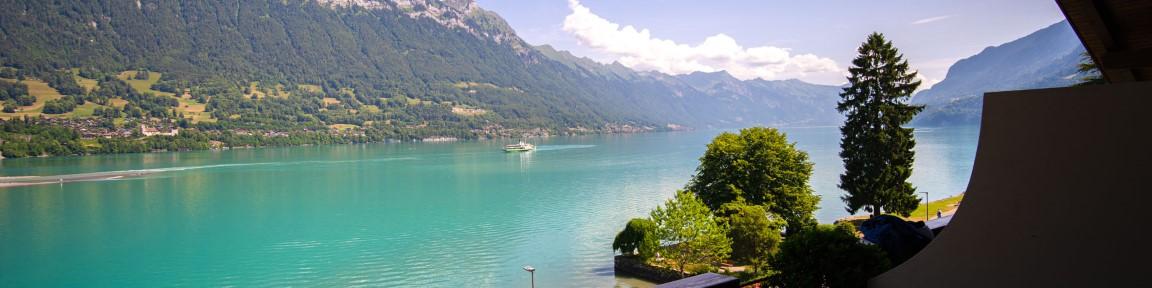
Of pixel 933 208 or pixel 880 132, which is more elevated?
pixel 880 132

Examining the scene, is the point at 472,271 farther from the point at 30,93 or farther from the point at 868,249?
the point at 30,93

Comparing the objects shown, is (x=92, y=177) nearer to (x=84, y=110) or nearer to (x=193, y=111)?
(x=84, y=110)

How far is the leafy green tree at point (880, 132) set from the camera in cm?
2761

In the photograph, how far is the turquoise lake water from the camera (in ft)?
97.8

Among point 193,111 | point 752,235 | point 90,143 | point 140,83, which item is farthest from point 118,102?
point 752,235

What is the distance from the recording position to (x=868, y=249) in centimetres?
813

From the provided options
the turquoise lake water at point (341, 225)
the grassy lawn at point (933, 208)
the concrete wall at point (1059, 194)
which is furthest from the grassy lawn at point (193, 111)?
the concrete wall at point (1059, 194)

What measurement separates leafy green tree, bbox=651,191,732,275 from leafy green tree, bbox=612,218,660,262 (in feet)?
1.99

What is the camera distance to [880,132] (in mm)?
27672

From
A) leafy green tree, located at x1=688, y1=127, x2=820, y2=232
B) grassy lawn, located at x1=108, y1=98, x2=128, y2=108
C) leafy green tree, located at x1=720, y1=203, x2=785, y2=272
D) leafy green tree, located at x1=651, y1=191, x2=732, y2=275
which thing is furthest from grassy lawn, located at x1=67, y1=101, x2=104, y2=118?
leafy green tree, located at x1=720, y1=203, x2=785, y2=272

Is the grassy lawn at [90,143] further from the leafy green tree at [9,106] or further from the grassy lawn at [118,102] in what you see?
the grassy lawn at [118,102]

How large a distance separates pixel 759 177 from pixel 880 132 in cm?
560

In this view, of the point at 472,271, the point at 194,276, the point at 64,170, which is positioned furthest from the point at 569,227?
the point at 64,170

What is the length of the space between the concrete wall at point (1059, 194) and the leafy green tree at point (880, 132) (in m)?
22.4
